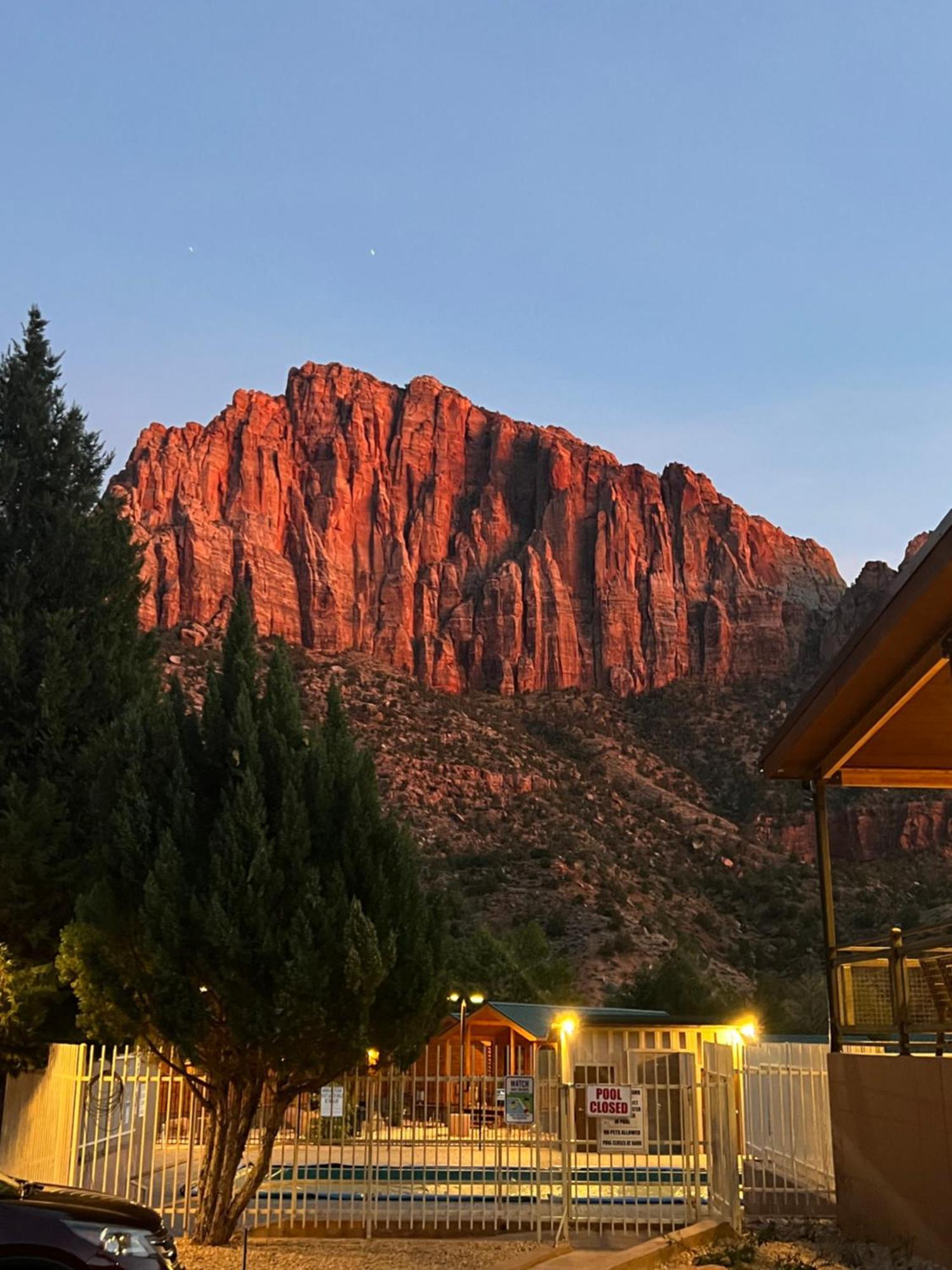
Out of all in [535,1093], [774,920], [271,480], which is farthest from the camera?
[271,480]

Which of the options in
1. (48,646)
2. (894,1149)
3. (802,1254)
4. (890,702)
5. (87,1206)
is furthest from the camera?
(48,646)

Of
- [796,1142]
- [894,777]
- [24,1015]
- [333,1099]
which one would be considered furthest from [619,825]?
[333,1099]

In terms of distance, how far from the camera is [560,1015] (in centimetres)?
2986

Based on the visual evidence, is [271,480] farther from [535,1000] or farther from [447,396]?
[535,1000]

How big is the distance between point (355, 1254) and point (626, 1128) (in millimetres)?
2931

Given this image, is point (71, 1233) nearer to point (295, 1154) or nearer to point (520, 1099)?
point (295, 1154)

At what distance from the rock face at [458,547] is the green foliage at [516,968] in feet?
182

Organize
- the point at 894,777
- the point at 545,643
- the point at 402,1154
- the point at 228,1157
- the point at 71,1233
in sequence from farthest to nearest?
the point at 545,643, the point at 894,777, the point at 402,1154, the point at 228,1157, the point at 71,1233

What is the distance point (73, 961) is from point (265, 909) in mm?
2079

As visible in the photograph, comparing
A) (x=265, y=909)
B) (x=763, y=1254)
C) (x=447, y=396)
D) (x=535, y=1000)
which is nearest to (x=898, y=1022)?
(x=763, y=1254)

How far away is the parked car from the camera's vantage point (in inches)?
291

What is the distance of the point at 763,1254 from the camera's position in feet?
35.8

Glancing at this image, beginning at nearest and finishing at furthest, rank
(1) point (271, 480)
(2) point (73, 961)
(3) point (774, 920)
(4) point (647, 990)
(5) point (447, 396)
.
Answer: (2) point (73, 961) → (4) point (647, 990) → (3) point (774, 920) → (1) point (271, 480) → (5) point (447, 396)

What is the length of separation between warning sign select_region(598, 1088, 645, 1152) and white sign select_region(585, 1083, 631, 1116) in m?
0.05
